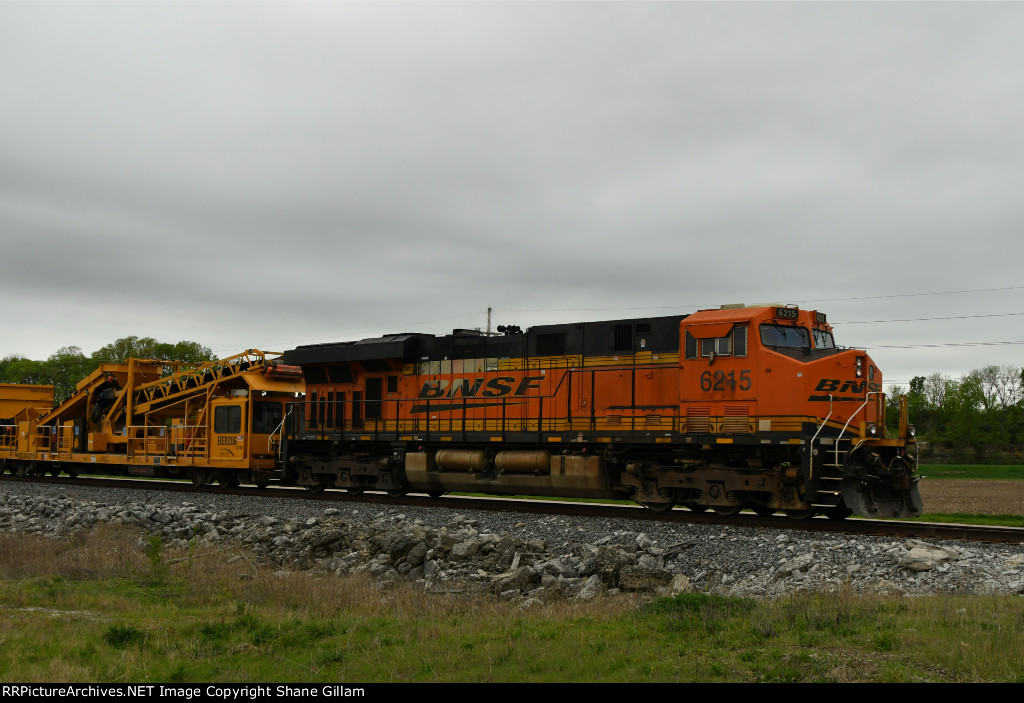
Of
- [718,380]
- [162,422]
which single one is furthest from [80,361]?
[718,380]

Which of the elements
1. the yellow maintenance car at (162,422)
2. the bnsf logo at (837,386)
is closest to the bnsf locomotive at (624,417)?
the bnsf logo at (837,386)

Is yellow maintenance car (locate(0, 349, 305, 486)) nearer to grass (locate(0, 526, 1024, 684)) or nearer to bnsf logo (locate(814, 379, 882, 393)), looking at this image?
grass (locate(0, 526, 1024, 684))

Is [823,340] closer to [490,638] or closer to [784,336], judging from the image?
[784,336]

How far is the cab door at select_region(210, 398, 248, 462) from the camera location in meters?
23.7

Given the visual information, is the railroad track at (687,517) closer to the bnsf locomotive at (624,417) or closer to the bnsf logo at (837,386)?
the bnsf locomotive at (624,417)

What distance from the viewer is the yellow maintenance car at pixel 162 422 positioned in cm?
2392

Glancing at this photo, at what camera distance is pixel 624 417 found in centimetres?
1692

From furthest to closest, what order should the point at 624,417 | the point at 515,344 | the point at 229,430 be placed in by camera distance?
the point at 229,430 < the point at 515,344 < the point at 624,417

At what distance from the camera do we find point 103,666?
7.05 metres

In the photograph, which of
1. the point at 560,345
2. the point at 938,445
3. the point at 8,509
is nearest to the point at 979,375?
the point at 938,445

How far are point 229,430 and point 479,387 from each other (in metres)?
8.68

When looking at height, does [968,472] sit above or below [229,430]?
below

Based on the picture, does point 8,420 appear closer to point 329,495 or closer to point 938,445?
point 329,495
